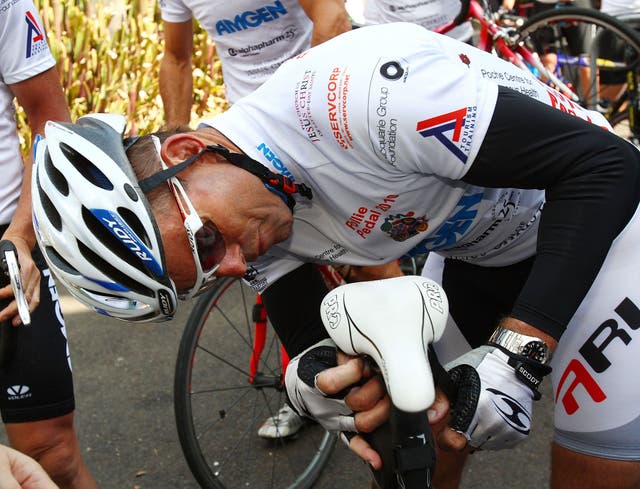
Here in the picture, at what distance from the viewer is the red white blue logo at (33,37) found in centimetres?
238

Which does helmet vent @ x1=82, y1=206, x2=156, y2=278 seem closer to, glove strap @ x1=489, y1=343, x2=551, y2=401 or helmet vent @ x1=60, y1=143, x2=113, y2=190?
helmet vent @ x1=60, y1=143, x2=113, y2=190

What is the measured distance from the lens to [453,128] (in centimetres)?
154

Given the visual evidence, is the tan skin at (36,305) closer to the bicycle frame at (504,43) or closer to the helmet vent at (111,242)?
the helmet vent at (111,242)

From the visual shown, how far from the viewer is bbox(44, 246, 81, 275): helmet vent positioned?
1.74 meters

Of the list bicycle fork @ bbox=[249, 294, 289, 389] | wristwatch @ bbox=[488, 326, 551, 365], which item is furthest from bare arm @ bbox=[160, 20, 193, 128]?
wristwatch @ bbox=[488, 326, 551, 365]

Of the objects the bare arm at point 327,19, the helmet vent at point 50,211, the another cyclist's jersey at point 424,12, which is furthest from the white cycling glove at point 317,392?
the another cyclist's jersey at point 424,12

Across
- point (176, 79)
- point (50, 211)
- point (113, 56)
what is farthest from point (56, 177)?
point (113, 56)

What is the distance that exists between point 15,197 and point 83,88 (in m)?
4.47

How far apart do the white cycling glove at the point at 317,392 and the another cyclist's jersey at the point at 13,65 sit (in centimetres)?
120

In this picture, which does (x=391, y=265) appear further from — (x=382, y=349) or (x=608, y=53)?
(x=608, y=53)

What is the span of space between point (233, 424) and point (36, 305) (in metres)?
1.69

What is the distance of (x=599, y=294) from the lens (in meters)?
1.83

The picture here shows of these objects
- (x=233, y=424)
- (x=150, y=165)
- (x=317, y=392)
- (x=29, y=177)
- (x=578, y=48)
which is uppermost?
(x=150, y=165)

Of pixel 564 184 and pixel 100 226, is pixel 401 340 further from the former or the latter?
pixel 100 226
